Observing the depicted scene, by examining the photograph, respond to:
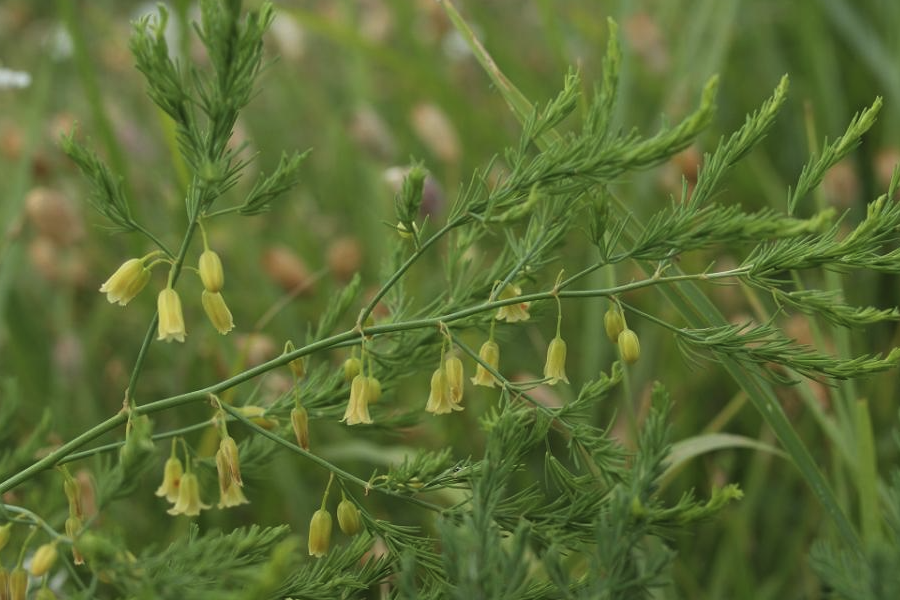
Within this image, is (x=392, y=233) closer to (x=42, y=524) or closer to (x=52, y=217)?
(x=42, y=524)

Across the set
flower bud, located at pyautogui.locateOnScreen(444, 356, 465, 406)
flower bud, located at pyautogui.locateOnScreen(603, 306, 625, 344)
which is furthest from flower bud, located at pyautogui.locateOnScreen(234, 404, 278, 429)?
flower bud, located at pyautogui.locateOnScreen(603, 306, 625, 344)

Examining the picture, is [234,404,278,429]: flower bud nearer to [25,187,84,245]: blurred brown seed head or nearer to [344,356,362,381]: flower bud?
[344,356,362,381]: flower bud

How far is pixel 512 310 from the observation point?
76 centimetres

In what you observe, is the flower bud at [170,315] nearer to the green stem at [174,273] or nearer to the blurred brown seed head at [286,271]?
the green stem at [174,273]

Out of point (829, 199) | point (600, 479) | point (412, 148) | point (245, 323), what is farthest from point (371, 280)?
point (600, 479)

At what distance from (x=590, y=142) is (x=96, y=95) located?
3.43 feet

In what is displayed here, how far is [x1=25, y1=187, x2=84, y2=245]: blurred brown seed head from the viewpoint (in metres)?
1.58

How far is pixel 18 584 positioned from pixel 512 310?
38cm

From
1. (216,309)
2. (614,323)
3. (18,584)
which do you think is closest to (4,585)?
(18,584)

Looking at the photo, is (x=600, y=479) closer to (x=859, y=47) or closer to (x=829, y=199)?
(x=829, y=199)

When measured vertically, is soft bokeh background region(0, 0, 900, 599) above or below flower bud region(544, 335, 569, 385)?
below

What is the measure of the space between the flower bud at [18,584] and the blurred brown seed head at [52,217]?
0.96 meters

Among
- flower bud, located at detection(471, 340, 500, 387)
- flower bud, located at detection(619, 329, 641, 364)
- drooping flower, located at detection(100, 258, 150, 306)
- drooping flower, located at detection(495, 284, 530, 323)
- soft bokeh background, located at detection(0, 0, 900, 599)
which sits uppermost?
drooping flower, located at detection(100, 258, 150, 306)

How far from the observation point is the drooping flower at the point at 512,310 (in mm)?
765
